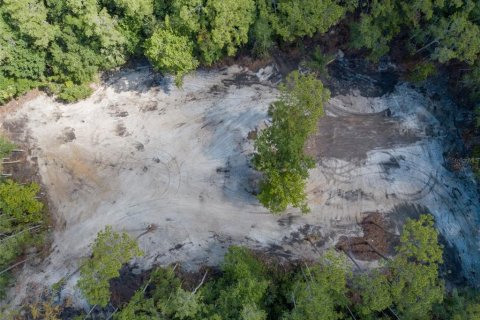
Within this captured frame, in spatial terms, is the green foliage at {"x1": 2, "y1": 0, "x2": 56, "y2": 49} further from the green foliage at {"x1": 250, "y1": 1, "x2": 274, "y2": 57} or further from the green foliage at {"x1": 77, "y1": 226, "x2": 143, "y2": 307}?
the green foliage at {"x1": 77, "y1": 226, "x2": 143, "y2": 307}

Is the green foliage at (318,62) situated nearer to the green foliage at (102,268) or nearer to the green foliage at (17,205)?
the green foliage at (102,268)

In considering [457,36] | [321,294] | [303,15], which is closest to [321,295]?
[321,294]

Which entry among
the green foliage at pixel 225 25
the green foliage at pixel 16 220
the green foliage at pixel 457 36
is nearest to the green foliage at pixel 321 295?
the green foliage at pixel 16 220

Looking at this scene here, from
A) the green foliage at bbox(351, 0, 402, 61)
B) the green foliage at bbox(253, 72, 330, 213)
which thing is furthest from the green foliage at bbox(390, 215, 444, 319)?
the green foliage at bbox(351, 0, 402, 61)

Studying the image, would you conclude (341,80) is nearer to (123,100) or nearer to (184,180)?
(184,180)

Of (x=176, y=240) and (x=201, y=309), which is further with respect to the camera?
(x=176, y=240)

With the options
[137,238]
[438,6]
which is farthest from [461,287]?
[137,238]

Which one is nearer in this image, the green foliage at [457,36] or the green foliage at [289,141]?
the green foliage at [289,141]
